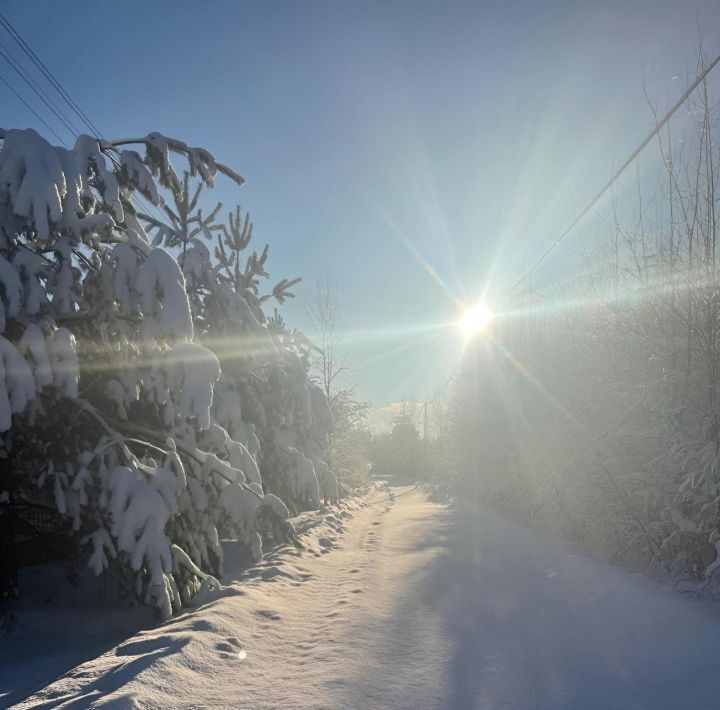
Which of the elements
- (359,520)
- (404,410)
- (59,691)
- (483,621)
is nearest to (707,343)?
(483,621)

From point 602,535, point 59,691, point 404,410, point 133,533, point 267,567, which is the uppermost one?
point 133,533

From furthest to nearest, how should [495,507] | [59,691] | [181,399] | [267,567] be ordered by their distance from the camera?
1. [495,507]
2. [267,567]
3. [181,399]
4. [59,691]

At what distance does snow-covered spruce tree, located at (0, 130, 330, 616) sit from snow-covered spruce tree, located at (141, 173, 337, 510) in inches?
24.6

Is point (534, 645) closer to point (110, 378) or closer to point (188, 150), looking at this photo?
point (110, 378)

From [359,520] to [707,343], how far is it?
1024cm

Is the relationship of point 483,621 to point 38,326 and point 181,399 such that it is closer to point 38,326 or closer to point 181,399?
point 181,399

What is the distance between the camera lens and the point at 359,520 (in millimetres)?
13758

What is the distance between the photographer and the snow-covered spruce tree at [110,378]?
4.31 meters

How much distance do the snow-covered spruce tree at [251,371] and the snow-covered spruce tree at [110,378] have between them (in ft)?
2.05

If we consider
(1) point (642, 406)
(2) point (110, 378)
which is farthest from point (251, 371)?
(1) point (642, 406)

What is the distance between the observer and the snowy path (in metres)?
3.01

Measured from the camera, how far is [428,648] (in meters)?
3.87

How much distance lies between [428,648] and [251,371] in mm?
5767

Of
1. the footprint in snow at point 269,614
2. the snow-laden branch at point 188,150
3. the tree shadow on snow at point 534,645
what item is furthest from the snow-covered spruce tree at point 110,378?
the tree shadow on snow at point 534,645
